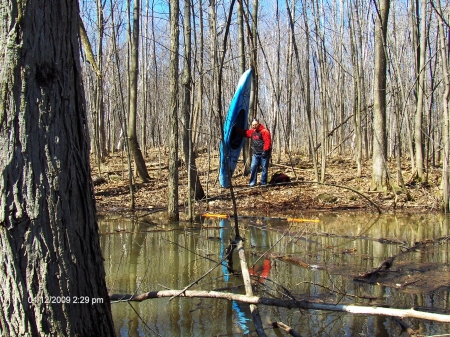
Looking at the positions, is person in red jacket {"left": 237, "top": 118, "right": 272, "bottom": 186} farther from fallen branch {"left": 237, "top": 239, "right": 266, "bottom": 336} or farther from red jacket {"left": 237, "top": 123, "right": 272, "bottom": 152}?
fallen branch {"left": 237, "top": 239, "right": 266, "bottom": 336}

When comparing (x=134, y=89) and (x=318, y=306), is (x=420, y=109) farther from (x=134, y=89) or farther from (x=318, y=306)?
(x=318, y=306)

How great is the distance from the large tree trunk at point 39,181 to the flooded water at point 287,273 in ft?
4.74

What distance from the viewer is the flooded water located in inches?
143

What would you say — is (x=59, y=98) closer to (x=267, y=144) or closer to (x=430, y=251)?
(x=430, y=251)

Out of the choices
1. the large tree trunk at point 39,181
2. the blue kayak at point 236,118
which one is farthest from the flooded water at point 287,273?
the blue kayak at point 236,118

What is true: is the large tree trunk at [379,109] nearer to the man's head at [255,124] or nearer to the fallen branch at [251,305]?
the man's head at [255,124]

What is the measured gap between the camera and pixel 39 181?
6.59 ft

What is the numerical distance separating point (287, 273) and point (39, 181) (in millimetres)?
3636

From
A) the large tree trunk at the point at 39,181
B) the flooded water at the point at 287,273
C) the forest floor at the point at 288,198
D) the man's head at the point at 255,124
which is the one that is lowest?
the flooded water at the point at 287,273

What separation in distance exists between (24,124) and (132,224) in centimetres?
727

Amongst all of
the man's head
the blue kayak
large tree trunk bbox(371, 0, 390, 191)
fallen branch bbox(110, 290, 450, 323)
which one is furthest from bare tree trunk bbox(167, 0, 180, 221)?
large tree trunk bbox(371, 0, 390, 191)

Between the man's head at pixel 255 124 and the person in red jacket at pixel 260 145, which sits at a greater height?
the man's head at pixel 255 124

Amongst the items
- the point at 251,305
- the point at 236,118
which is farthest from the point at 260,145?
the point at 251,305

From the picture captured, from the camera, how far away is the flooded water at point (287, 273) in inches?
143
